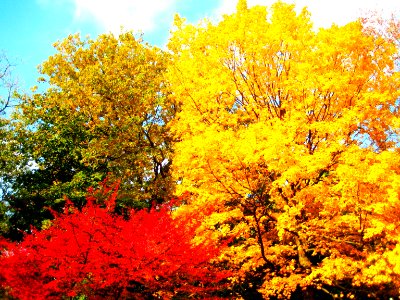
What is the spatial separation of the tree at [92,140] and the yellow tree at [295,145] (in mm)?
5475

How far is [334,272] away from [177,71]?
8901 mm

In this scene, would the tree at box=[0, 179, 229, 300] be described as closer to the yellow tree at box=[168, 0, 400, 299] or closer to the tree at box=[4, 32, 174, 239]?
the yellow tree at box=[168, 0, 400, 299]

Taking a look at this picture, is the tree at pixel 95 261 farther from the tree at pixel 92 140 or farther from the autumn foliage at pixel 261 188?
the tree at pixel 92 140

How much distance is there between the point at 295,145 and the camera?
1038 centimetres

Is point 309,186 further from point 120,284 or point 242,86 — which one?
point 120,284

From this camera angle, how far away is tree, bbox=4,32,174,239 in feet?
59.3

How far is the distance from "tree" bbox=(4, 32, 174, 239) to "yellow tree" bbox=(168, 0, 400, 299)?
547 cm

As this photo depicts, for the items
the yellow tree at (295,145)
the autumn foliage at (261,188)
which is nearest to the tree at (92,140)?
the autumn foliage at (261,188)

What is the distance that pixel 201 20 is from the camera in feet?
46.2

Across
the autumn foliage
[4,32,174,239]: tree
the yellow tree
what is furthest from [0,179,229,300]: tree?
[4,32,174,239]: tree

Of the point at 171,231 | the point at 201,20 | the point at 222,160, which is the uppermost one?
the point at 201,20

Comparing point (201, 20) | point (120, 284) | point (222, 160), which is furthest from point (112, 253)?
point (201, 20)

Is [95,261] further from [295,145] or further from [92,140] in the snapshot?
[92,140]

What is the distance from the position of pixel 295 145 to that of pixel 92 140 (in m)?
11.6
